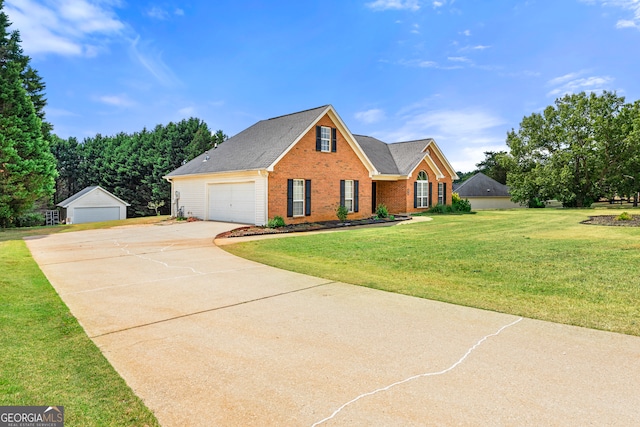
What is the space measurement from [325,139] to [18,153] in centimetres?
1648

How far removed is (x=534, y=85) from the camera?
2198cm

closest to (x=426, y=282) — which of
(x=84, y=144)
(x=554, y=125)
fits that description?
(x=554, y=125)

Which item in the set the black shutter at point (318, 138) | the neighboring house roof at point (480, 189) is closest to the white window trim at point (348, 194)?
the black shutter at point (318, 138)

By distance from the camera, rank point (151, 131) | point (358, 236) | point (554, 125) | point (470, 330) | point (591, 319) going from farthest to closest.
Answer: point (151, 131) < point (554, 125) < point (358, 236) < point (591, 319) < point (470, 330)

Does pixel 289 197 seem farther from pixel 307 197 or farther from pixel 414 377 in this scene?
pixel 414 377

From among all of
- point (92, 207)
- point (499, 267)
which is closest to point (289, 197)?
point (499, 267)

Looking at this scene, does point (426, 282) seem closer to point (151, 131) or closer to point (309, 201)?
point (309, 201)

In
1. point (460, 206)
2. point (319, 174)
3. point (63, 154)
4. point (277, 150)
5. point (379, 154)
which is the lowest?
point (460, 206)

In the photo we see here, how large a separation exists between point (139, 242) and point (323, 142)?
10.7 metres

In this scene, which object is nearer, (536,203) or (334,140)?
(334,140)

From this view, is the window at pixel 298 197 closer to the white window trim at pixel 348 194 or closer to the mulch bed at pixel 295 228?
the mulch bed at pixel 295 228

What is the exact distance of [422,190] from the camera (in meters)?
28.9

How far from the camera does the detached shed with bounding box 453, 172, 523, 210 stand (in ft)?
150

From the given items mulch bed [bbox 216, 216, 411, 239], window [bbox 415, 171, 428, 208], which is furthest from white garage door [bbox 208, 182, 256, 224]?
window [bbox 415, 171, 428, 208]
